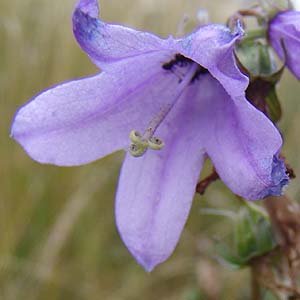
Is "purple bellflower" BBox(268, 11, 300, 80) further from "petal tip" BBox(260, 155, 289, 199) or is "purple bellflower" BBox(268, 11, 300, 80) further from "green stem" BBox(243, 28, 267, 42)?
"petal tip" BBox(260, 155, 289, 199)

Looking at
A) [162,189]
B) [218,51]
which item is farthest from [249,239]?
[218,51]

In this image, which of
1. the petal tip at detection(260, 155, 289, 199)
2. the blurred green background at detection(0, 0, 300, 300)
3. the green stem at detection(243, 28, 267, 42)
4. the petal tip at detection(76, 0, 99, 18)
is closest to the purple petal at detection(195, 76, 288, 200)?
the petal tip at detection(260, 155, 289, 199)

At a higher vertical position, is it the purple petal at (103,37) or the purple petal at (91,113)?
the purple petal at (103,37)

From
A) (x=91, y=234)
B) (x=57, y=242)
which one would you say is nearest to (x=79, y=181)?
(x=91, y=234)

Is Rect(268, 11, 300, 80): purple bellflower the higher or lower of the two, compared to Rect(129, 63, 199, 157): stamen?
higher

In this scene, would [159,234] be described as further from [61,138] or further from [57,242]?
[57,242]

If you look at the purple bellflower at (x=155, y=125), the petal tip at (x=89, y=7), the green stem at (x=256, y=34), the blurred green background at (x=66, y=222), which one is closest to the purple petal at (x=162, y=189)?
the purple bellflower at (x=155, y=125)

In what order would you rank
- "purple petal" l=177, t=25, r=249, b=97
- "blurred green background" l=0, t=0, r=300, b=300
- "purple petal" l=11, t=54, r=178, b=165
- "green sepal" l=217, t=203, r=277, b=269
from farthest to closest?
"blurred green background" l=0, t=0, r=300, b=300
"green sepal" l=217, t=203, r=277, b=269
"purple petal" l=11, t=54, r=178, b=165
"purple petal" l=177, t=25, r=249, b=97

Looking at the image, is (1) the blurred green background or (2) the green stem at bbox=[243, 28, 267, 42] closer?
(2) the green stem at bbox=[243, 28, 267, 42]

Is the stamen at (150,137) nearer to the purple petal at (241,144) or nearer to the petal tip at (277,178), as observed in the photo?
the purple petal at (241,144)
